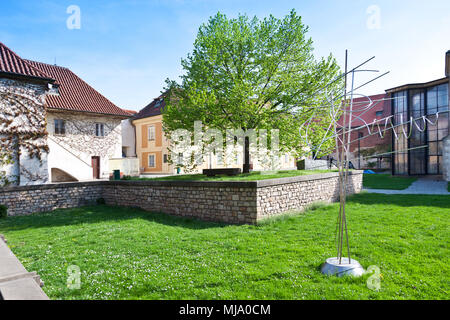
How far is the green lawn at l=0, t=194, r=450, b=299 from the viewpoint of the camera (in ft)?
13.8

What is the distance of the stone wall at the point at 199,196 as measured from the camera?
9.47 meters

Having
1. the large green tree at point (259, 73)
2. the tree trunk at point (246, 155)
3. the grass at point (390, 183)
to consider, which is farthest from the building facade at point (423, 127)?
the tree trunk at point (246, 155)

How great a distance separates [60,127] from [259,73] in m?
15.2

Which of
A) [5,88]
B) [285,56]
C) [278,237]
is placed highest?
[285,56]

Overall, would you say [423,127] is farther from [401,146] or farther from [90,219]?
[90,219]

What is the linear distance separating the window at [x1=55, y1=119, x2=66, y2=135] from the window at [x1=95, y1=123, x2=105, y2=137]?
219 cm


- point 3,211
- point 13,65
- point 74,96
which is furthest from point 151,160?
point 3,211

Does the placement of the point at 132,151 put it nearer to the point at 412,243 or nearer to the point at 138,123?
the point at 138,123

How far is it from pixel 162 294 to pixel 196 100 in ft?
28.1

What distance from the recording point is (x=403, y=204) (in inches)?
449

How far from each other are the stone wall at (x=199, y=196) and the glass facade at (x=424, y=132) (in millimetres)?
11869

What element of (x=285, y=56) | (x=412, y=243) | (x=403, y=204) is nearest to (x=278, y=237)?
(x=412, y=243)

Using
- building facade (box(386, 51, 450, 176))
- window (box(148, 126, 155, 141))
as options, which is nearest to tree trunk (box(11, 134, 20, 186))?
window (box(148, 126, 155, 141))

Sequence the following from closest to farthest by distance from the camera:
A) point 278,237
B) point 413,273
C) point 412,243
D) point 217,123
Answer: point 413,273
point 412,243
point 278,237
point 217,123
